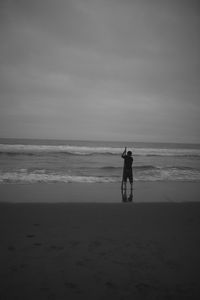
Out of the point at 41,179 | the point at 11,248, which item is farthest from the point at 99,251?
the point at 41,179

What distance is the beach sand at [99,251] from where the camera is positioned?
2713mm

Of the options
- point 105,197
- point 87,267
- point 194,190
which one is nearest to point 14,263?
point 87,267

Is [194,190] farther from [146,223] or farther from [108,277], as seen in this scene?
[108,277]

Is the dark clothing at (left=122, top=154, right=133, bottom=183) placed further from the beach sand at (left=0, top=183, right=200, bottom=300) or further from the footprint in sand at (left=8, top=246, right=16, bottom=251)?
the footprint in sand at (left=8, top=246, right=16, bottom=251)

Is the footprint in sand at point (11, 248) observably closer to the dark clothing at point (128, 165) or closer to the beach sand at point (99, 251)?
the beach sand at point (99, 251)

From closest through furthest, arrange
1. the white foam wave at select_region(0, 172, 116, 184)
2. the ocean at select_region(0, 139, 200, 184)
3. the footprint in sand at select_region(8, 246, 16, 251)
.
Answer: the footprint in sand at select_region(8, 246, 16, 251) < the white foam wave at select_region(0, 172, 116, 184) < the ocean at select_region(0, 139, 200, 184)

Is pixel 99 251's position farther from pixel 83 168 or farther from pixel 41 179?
pixel 83 168

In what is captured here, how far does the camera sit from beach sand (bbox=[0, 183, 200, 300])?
2.71 m

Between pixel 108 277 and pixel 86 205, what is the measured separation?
361 centimetres

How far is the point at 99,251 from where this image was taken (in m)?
3.60

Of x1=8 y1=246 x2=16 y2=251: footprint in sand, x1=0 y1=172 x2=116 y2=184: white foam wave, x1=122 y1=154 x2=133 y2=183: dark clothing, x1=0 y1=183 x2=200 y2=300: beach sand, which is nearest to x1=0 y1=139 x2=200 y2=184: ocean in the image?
x1=0 y1=172 x2=116 y2=184: white foam wave

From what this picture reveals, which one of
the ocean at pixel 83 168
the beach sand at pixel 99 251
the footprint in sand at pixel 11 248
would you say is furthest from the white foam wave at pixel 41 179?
the footprint in sand at pixel 11 248

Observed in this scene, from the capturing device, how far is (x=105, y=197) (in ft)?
26.2

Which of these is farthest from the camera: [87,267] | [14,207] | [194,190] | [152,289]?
[194,190]
